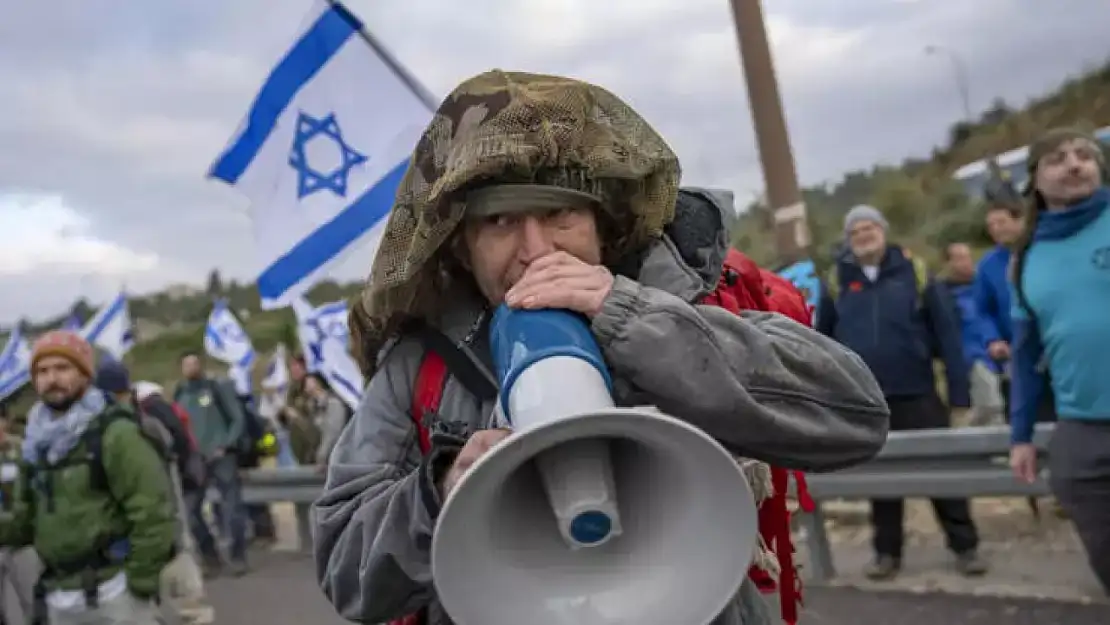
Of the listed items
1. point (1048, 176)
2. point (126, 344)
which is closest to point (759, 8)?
point (1048, 176)

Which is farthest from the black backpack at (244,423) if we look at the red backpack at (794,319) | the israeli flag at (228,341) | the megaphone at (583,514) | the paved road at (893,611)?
the megaphone at (583,514)

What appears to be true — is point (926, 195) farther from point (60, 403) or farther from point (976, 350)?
point (60, 403)

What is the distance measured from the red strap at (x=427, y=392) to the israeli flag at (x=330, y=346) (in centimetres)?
520

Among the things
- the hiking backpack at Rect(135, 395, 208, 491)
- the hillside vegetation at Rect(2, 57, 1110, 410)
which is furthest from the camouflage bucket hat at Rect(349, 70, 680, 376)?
the hillside vegetation at Rect(2, 57, 1110, 410)

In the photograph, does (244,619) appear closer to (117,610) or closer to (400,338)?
(117,610)

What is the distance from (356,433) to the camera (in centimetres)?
191

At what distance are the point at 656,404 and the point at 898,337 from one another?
5.06 metres

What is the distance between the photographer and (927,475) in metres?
6.29

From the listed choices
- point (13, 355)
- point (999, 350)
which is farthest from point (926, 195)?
point (999, 350)

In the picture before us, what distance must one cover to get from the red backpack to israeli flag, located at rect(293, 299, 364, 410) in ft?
16.5

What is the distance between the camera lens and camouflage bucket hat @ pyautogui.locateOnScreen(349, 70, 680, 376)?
68.6 inches

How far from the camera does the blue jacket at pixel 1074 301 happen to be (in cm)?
362

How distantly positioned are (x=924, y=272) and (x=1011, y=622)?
80.1 inches

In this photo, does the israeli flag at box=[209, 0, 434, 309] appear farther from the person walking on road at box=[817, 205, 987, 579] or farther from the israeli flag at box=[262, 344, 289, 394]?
the israeli flag at box=[262, 344, 289, 394]
